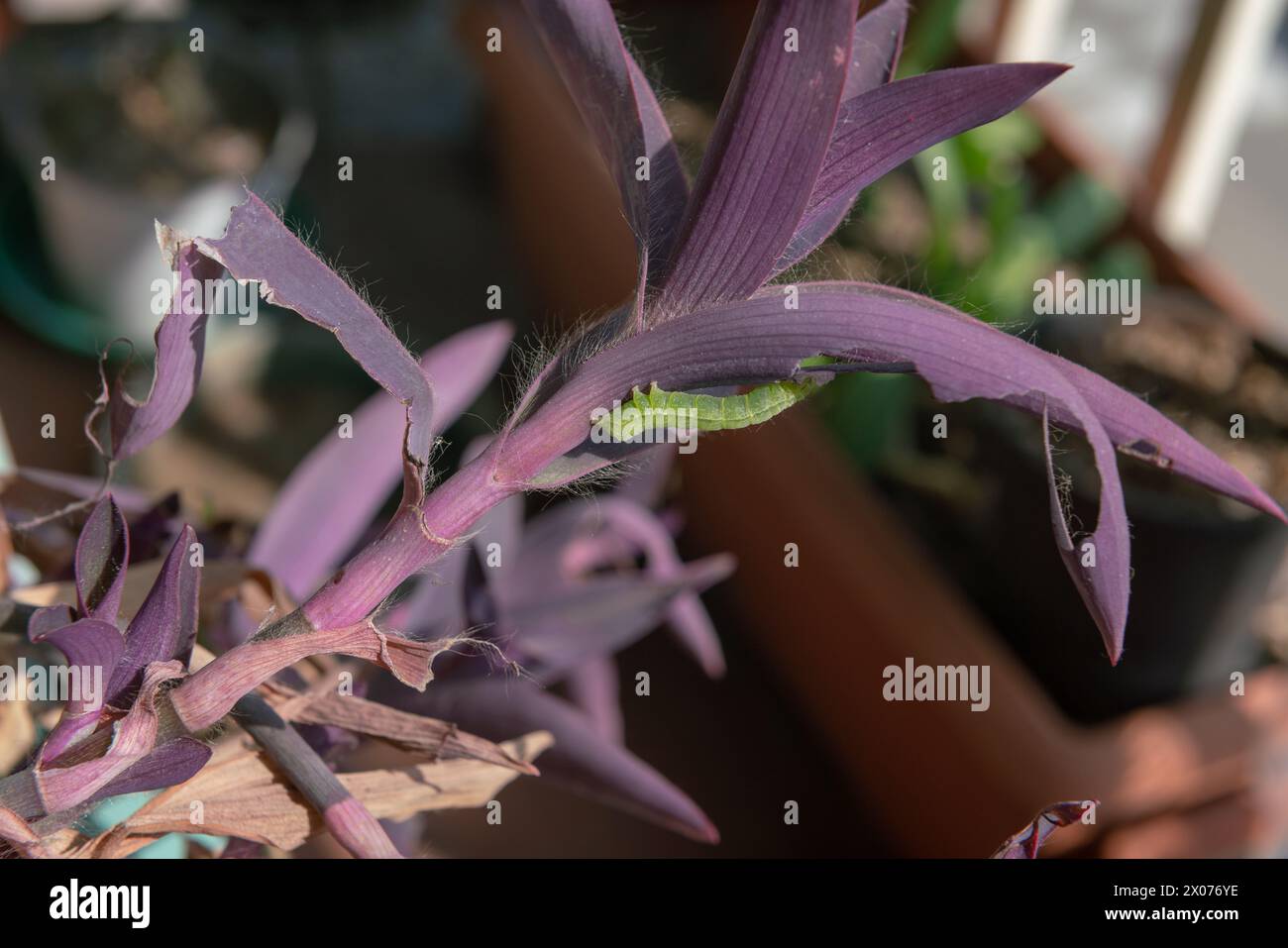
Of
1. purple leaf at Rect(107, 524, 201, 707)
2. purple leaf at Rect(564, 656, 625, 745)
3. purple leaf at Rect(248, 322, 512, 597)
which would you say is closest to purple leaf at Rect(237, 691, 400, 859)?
purple leaf at Rect(107, 524, 201, 707)

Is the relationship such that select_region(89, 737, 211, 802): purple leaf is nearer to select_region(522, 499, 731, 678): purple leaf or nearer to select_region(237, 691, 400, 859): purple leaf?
select_region(237, 691, 400, 859): purple leaf

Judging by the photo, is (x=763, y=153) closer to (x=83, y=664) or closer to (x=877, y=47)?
(x=877, y=47)

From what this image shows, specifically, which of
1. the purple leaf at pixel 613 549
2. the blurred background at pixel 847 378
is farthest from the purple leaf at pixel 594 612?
the blurred background at pixel 847 378

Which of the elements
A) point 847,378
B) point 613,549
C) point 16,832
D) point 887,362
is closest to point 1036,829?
point 887,362

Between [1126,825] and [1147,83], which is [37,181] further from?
[1147,83]

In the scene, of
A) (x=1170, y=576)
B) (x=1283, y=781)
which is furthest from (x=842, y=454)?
(x=1283, y=781)
